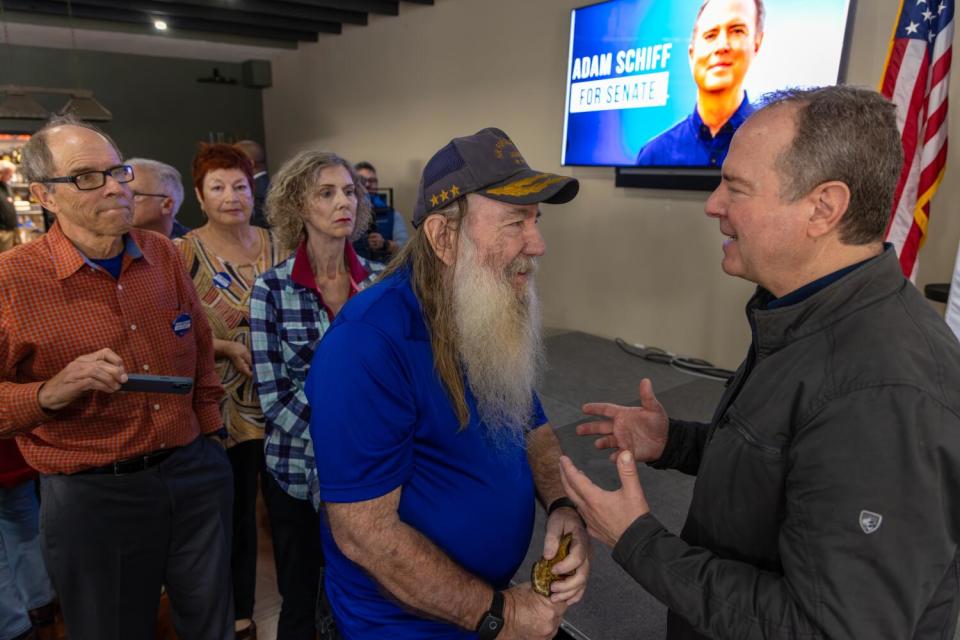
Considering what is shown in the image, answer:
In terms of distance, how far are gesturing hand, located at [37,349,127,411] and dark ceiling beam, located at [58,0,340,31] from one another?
653 cm

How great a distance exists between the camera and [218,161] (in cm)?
235

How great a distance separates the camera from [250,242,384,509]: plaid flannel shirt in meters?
1.73

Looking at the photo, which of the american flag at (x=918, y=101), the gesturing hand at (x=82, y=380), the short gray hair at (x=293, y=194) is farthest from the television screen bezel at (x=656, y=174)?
the gesturing hand at (x=82, y=380)

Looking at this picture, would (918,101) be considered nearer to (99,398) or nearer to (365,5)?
(99,398)

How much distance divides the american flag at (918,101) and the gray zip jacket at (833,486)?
235cm

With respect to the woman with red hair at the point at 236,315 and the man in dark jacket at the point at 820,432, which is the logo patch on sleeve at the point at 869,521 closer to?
the man in dark jacket at the point at 820,432

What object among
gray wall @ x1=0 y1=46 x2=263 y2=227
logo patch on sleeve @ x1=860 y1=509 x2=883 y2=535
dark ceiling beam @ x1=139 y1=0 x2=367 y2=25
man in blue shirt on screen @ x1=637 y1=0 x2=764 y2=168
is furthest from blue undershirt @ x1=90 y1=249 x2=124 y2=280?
gray wall @ x1=0 y1=46 x2=263 y2=227

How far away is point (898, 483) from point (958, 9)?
126 inches

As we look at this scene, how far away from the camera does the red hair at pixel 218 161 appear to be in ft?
7.67

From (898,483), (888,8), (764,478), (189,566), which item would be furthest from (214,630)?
(888,8)

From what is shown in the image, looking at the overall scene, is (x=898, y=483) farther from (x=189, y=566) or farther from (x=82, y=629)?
(x=82, y=629)

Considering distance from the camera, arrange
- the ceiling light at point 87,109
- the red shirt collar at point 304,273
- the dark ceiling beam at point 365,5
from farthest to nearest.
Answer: the dark ceiling beam at point 365,5
the ceiling light at point 87,109
the red shirt collar at point 304,273

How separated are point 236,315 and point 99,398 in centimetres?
69

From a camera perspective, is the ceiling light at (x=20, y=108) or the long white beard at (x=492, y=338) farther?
the ceiling light at (x=20, y=108)
